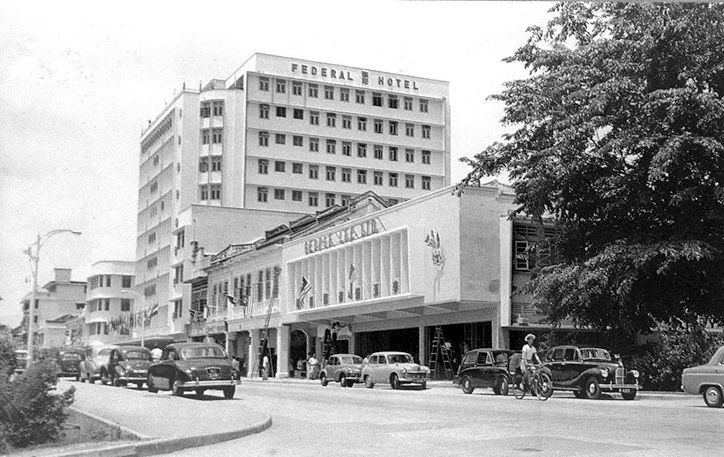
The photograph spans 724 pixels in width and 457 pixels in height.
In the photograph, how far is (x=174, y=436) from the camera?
13.2 metres

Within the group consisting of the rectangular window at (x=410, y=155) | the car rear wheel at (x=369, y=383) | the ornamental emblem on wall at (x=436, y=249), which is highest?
the rectangular window at (x=410, y=155)

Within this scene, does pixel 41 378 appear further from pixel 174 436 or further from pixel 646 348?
pixel 646 348

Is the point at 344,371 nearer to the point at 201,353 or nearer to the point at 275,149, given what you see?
the point at 201,353

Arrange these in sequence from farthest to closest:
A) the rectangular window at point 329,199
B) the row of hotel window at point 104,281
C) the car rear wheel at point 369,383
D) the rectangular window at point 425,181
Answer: the rectangular window at point 425,181
the rectangular window at point 329,199
the row of hotel window at point 104,281
the car rear wheel at point 369,383

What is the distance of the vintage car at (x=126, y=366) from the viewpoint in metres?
31.5

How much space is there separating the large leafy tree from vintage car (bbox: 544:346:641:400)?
2.27 metres

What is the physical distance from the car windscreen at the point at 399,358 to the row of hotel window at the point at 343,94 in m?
49.4

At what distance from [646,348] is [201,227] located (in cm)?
4689

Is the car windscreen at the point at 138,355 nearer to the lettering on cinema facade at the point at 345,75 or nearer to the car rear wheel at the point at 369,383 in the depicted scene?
the car rear wheel at the point at 369,383

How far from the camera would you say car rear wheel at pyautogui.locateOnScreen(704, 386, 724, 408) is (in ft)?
71.0

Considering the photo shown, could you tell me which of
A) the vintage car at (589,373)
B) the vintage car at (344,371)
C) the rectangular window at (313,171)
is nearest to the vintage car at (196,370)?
the vintage car at (589,373)

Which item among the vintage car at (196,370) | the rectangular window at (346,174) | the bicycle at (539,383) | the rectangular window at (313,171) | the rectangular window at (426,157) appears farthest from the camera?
the rectangular window at (426,157)

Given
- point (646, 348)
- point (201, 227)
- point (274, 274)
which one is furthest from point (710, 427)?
point (201, 227)

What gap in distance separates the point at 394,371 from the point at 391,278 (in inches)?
365
